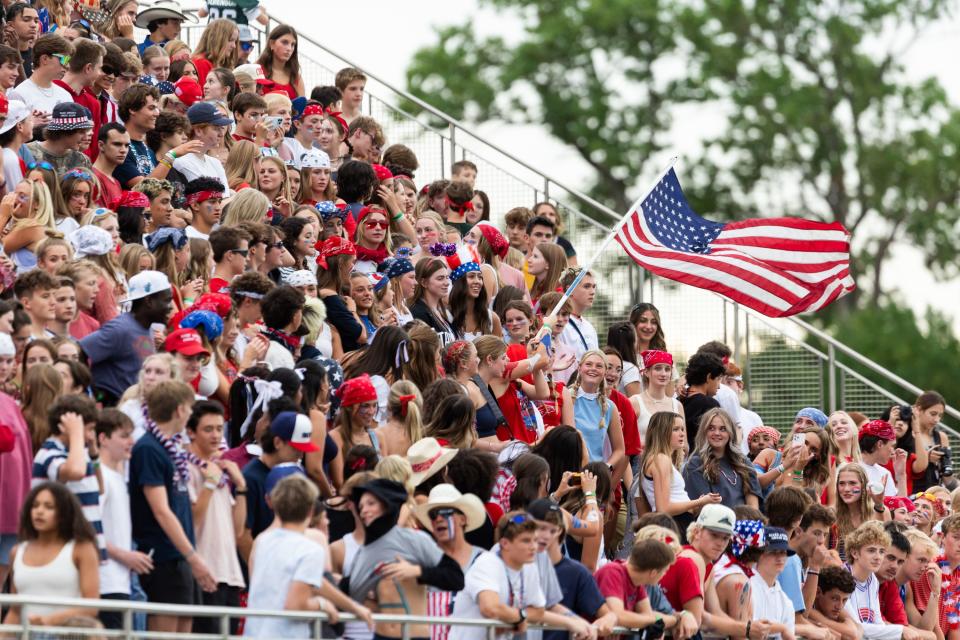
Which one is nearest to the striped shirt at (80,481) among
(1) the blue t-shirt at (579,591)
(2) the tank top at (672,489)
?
(1) the blue t-shirt at (579,591)

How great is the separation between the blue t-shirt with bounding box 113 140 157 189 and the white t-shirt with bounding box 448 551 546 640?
17.9ft

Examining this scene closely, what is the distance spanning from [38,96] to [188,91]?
2.58 metres

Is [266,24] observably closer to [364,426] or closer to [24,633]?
[364,426]

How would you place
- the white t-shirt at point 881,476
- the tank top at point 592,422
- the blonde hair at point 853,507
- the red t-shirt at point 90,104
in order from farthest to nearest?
the white t-shirt at point 881,476
the red t-shirt at point 90,104
the blonde hair at point 853,507
the tank top at point 592,422

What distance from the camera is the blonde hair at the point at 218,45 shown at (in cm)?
1922

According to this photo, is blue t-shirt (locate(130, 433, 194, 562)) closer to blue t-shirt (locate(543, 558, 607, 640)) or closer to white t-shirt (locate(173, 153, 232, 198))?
blue t-shirt (locate(543, 558, 607, 640))

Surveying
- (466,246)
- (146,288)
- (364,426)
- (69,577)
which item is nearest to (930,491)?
(466,246)

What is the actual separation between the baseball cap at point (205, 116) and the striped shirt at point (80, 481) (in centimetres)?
625

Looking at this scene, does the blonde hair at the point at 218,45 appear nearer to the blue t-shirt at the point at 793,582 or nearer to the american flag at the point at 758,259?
the american flag at the point at 758,259

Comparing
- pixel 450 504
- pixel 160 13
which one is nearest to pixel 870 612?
pixel 450 504

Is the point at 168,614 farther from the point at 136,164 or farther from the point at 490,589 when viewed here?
the point at 136,164

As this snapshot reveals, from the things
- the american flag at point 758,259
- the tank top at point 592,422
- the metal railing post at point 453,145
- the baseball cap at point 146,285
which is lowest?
the tank top at point 592,422

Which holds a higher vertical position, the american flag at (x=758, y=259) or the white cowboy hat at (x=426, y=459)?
the american flag at (x=758, y=259)

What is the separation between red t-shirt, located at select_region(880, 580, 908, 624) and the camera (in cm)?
1505
